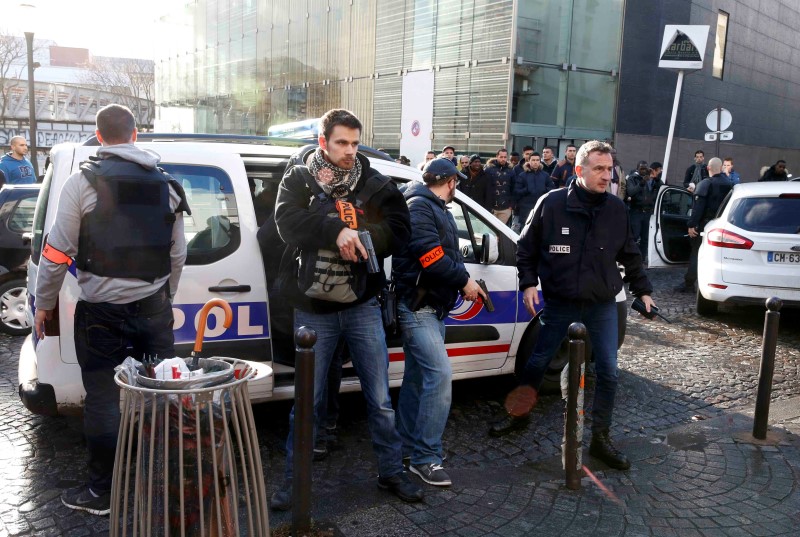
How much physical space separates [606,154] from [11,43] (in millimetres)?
34105

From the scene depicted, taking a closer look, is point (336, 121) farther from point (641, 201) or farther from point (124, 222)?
point (641, 201)

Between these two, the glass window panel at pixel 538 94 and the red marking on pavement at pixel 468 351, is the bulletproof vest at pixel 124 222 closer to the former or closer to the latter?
the red marking on pavement at pixel 468 351

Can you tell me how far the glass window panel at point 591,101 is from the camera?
674 inches

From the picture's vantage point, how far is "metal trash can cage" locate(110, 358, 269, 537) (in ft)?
8.08

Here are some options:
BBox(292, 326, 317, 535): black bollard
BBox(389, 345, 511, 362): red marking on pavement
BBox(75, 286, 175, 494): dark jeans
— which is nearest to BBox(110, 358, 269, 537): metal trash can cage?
BBox(292, 326, 317, 535): black bollard

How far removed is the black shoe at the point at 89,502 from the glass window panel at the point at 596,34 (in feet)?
51.1

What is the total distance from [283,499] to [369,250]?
1.30 m

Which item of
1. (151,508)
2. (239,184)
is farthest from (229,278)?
(151,508)

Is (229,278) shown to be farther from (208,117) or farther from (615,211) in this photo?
(208,117)

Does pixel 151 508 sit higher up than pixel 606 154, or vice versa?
pixel 606 154

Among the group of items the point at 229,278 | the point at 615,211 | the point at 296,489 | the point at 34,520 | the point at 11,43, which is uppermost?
the point at 11,43

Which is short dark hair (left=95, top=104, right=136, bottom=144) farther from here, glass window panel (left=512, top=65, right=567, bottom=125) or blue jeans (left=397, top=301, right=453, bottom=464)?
glass window panel (left=512, top=65, right=567, bottom=125)

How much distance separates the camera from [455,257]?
12.6 ft

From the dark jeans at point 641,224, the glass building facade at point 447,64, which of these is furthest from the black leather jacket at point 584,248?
the glass building facade at point 447,64
